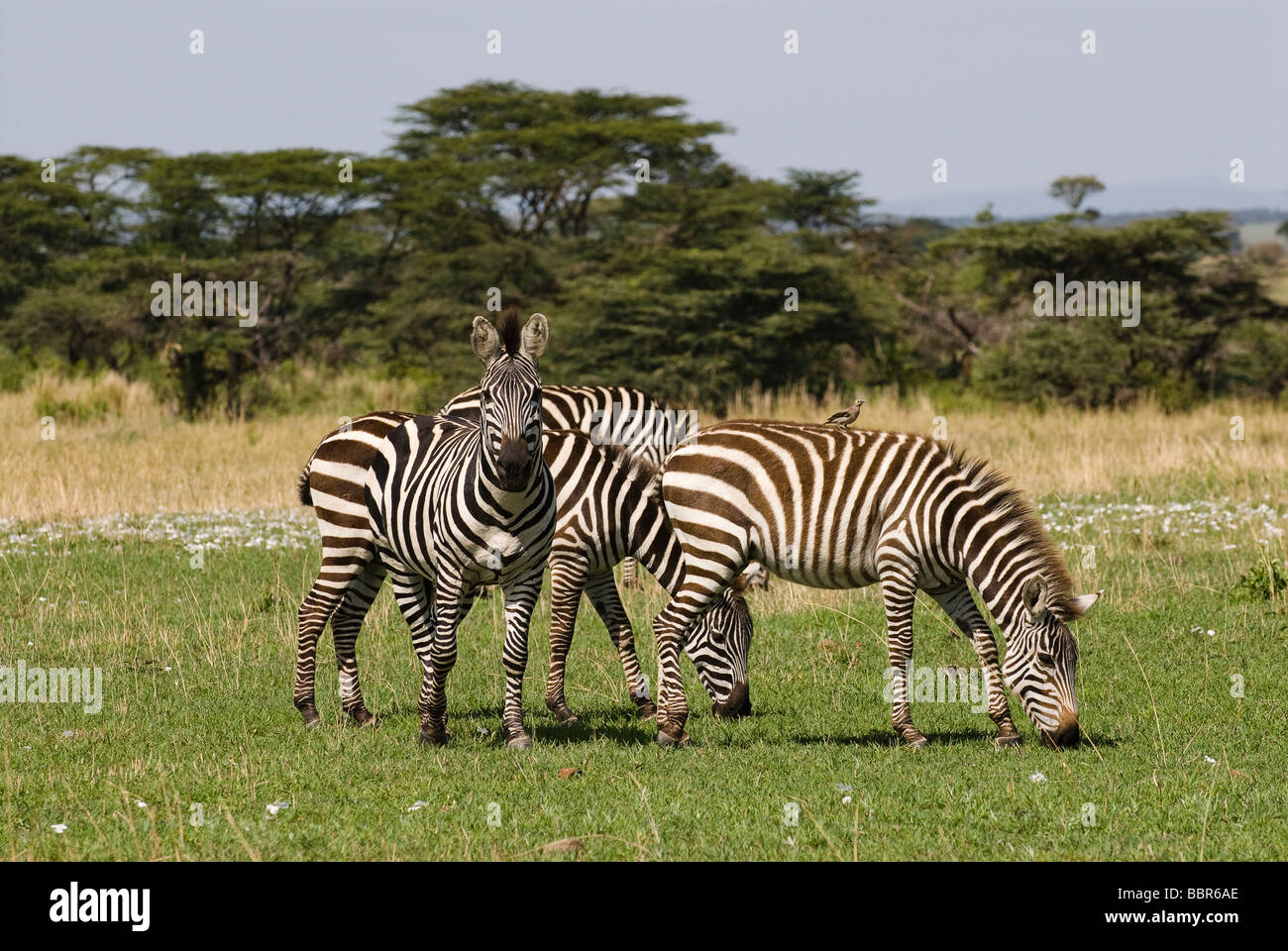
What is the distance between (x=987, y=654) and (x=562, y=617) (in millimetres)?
2756

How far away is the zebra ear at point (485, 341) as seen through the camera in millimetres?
7891

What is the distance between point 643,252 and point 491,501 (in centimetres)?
2894

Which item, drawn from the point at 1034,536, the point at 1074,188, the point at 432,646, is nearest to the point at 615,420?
the point at 432,646

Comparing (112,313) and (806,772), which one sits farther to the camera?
(112,313)

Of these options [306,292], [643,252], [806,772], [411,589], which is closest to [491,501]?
[411,589]

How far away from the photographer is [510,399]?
766 centimetres

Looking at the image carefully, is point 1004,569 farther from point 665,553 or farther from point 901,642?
point 665,553

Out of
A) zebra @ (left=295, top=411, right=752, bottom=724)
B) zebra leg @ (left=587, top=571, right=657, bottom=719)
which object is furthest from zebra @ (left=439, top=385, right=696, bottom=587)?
zebra @ (left=295, top=411, right=752, bottom=724)

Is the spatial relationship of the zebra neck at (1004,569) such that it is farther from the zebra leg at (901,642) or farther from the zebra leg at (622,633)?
the zebra leg at (622,633)

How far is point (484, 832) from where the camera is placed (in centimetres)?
691

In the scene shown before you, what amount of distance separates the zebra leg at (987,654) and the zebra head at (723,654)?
4.53 ft

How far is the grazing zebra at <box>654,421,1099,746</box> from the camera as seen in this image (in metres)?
8.47
